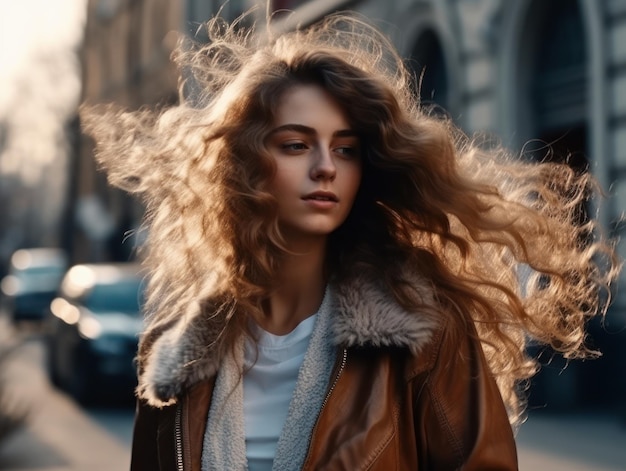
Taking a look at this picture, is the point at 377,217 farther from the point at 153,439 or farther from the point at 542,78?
the point at 542,78

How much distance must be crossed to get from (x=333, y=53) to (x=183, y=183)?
0.55 meters

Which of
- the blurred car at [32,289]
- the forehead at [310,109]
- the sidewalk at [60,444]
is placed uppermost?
the forehead at [310,109]

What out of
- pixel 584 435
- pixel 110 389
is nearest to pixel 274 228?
pixel 584 435

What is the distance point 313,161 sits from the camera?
319 cm

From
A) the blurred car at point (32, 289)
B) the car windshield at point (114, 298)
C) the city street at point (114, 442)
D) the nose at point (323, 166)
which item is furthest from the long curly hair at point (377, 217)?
the blurred car at point (32, 289)

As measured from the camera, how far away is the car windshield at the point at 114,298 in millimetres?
16188

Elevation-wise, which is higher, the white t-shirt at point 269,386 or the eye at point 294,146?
the eye at point 294,146

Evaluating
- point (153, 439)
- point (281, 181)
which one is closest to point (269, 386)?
point (153, 439)

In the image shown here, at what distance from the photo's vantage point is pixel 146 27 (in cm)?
4069

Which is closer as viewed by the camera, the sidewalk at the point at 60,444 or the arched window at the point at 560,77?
the sidewalk at the point at 60,444

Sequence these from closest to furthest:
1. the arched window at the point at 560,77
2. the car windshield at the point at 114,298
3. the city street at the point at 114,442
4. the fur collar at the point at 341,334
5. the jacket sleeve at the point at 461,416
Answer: the jacket sleeve at the point at 461,416 < the fur collar at the point at 341,334 < the city street at the point at 114,442 < the arched window at the point at 560,77 < the car windshield at the point at 114,298

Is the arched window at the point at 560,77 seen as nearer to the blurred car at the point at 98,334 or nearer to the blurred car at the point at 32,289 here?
the blurred car at the point at 98,334

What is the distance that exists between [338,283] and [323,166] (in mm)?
302

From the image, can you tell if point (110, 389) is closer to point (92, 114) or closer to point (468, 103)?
point (468, 103)
